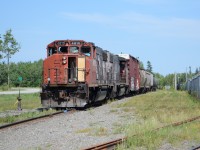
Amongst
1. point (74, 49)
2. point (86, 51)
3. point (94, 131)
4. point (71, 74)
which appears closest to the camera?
point (94, 131)

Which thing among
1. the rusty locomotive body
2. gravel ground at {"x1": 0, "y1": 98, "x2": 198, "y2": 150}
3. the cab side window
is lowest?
gravel ground at {"x1": 0, "y1": 98, "x2": 198, "y2": 150}

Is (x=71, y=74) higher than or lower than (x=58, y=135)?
higher

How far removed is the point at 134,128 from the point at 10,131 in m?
4.03

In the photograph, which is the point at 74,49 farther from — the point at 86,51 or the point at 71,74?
the point at 71,74

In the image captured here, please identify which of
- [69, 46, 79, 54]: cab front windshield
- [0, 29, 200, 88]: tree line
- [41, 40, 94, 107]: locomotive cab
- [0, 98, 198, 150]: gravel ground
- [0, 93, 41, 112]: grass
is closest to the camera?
[0, 98, 198, 150]: gravel ground

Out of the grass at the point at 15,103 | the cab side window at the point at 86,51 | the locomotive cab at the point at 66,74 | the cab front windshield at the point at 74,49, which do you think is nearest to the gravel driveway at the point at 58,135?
the locomotive cab at the point at 66,74

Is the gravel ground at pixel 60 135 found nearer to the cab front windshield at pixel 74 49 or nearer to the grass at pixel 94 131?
the grass at pixel 94 131

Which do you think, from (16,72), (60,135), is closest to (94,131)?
(60,135)

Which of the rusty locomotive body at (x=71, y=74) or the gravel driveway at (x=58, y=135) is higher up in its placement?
the rusty locomotive body at (x=71, y=74)

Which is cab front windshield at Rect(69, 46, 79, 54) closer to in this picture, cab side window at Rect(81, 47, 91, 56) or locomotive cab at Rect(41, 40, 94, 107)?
locomotive cab at Rect(41, 40, 94, 107)

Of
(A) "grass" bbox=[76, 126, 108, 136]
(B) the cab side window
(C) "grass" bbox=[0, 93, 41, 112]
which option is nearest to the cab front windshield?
(B) the cab side window

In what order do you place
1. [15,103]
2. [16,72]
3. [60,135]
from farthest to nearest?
[16,72]
[15,103]
[60,135]

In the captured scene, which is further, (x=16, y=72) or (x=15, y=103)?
(x=16, y=72)

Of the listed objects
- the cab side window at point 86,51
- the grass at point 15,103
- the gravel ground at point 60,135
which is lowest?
the gravel ground at point 60,135
